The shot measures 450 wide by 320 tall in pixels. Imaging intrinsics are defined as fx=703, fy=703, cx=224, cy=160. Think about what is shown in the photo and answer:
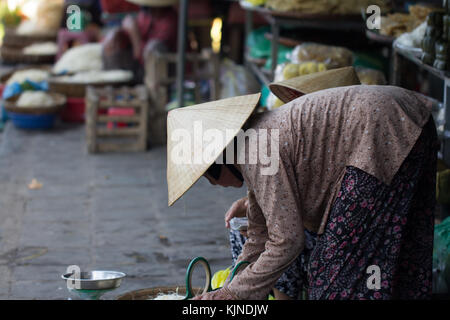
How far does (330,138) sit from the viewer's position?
234cm

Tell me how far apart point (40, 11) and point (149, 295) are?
8800 mm

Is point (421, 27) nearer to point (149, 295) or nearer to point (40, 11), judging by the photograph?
point (149, 295)

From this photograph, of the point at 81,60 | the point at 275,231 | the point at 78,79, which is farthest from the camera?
the point at 81,60

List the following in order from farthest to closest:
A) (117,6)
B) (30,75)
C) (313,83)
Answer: (30,75) → (117,6) → (313,83)

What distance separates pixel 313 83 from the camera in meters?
2.81

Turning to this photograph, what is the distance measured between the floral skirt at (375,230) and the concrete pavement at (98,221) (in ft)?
4.40

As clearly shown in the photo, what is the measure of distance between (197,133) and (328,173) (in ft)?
1.52

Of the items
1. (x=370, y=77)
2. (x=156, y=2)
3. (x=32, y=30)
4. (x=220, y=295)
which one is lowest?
(x=32, y=30)

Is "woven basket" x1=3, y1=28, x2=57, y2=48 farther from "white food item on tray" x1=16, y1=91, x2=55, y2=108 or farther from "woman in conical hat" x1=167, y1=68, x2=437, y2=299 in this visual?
"woman in conical hat" x1=167, y1=68, x2=437, y2=299

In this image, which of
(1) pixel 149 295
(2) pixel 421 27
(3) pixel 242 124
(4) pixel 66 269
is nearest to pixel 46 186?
(4) pixel 66 269

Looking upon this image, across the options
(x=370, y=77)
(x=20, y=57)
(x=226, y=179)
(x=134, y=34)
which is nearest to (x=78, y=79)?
(x=134, y=34)

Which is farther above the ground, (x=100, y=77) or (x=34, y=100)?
(x=100, y=77)

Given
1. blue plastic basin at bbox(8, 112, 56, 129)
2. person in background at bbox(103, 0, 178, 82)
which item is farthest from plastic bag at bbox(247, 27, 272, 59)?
blue plastic basin at bbox(8, 112, 56, 129)

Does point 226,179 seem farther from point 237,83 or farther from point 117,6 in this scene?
point 117,6
